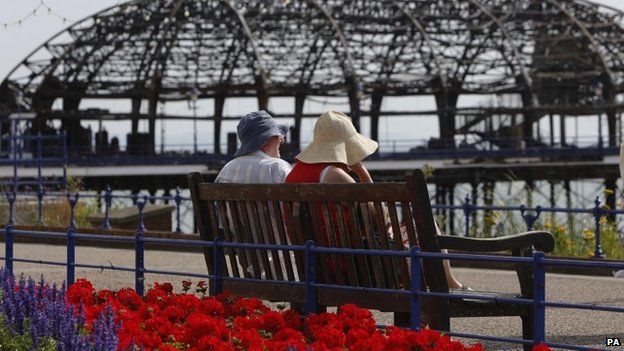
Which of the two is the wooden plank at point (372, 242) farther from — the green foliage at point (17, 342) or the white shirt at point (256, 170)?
the green foliage at point (17, 342)

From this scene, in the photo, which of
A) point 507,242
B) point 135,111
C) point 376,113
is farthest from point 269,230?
point 135,111

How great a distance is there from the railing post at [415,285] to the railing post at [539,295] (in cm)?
60

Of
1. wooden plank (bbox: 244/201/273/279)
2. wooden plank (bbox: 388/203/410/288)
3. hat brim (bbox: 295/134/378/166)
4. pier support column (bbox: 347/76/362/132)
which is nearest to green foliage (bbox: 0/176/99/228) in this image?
wooden plank (bbox: 244/201/273/279)

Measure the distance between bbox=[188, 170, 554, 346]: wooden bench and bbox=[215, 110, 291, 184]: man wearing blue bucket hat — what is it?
323 mm

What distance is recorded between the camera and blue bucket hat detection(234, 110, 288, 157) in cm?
816

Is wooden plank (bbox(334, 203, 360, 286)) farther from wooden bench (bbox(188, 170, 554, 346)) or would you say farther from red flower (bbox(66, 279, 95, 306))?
red flower (bbox(66, 279, 95, 306))

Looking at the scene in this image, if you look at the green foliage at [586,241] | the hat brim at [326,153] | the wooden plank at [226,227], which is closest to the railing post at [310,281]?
the hat brim at [326,153]

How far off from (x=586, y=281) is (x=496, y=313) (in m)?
6.65

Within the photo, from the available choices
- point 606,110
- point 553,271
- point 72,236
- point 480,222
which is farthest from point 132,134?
point 72,236

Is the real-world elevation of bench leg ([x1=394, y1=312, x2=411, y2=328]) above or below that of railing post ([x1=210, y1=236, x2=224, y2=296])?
below

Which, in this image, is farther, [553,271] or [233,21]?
[233,21]

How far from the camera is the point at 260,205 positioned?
25.1ft

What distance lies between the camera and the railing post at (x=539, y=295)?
642cm

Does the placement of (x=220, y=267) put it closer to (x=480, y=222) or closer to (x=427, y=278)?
(x=427, y=278)
